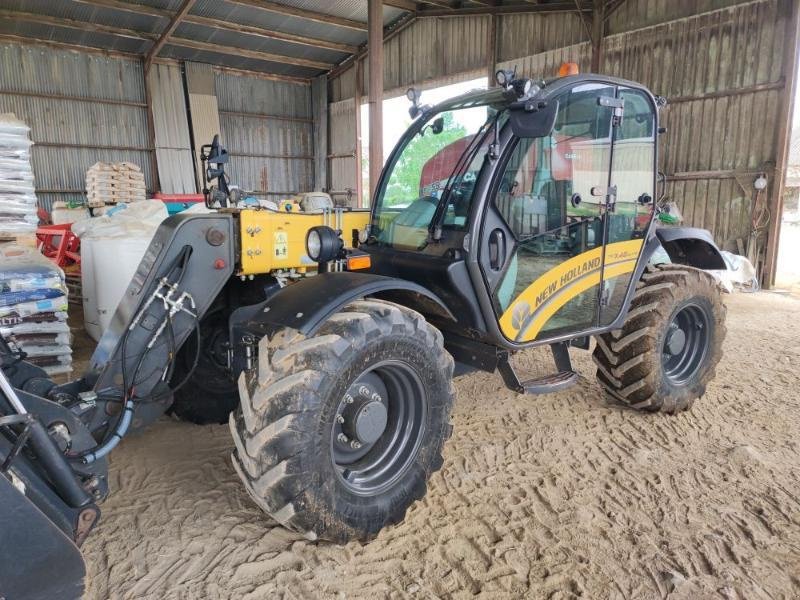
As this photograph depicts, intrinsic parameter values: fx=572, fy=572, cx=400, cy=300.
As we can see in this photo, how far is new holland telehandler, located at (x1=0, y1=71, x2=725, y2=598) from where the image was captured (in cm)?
234

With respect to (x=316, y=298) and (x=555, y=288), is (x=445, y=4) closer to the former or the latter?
(x=555, y=288)

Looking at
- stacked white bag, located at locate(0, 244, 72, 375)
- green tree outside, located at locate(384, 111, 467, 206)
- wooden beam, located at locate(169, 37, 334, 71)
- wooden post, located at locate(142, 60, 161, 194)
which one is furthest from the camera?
wooden post, located at locate(142, 60, 161, 194)

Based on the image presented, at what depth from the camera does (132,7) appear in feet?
45.0

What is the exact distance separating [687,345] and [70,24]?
16395 mm

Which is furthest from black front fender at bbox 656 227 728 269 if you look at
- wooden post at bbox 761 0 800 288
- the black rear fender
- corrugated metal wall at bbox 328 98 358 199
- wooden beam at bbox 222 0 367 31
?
corrugated metal wall at bbox 328 98 358 199

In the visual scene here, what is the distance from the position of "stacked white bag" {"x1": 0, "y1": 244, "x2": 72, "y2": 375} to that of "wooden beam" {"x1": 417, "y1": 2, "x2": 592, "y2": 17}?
11554mm

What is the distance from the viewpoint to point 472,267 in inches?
121

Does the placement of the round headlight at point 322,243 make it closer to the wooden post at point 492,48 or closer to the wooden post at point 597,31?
the wooden post at point 597,31

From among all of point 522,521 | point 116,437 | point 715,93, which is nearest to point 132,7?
point 715,93

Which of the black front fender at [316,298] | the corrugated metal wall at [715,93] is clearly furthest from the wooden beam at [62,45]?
the black front fender at [316,298]

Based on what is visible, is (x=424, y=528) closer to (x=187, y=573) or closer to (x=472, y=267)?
(x=187, y=573)

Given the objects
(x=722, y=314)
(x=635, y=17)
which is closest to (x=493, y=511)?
(x=722, y=314)

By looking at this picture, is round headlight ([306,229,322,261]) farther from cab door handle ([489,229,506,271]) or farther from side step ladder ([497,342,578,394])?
side step ladder ([497,342,578,394])

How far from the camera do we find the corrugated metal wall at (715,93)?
9.94 metres
